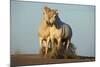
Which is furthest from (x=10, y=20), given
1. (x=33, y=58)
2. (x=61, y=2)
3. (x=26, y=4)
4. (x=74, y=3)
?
(x=74, y=3)

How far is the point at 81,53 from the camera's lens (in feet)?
9.12

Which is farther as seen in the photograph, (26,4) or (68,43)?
(68,43)

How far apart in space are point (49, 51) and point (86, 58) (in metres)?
0.52

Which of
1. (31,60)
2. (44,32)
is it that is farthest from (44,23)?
(31,60)

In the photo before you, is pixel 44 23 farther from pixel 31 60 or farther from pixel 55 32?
pixel 31 60

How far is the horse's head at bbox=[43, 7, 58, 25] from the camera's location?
8.53 ft

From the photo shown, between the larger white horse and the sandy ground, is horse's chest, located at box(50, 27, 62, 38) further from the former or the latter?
the sandy ground

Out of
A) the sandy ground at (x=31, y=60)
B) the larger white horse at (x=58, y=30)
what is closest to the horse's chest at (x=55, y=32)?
the larger white horse at (x=58, y=30)

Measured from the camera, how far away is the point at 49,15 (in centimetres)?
262

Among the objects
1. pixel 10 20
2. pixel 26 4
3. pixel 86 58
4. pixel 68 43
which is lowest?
pixel 86 58

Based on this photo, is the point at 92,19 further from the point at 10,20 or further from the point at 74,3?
the point at 10,20

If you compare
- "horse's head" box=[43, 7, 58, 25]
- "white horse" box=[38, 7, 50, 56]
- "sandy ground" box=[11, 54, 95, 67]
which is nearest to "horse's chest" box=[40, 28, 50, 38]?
"white horse" box=[38, 7, 50, 56]

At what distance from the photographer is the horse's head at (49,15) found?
2600mm

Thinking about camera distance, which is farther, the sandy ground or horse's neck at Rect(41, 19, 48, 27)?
horse's neck at Rect(41, 19, 48, 27)
